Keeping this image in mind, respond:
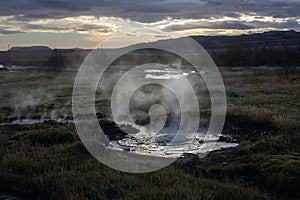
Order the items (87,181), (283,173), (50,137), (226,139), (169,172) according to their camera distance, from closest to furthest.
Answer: (87,181), (283,173), (169,172), (50,137), (226,139)

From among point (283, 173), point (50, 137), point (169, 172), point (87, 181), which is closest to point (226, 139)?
point (283, 173)

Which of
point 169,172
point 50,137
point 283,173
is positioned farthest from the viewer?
point 50,137

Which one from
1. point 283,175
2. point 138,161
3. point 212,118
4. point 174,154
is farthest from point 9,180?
point 212,118

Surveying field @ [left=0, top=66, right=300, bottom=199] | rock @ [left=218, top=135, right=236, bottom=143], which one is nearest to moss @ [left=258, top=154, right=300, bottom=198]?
field @ [left=0, top=66, right=300, bottom=199]

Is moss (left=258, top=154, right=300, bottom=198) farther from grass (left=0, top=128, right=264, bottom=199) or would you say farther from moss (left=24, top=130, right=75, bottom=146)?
moss (left=24, top=130, right=75, bottom=146)

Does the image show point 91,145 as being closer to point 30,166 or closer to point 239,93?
point 30,166

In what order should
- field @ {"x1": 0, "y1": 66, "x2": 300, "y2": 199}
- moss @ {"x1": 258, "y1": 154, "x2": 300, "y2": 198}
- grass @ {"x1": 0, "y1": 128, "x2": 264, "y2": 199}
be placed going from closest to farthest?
grass @ {"x1": 0, "y1": 128, "x2": 264, "y2": 199} → field @ {"x1": 0, "y1": 66, "x2": 300, "y2": 199} → moss @ {"x1": 258, "y1": 154, "x2": 300, "y2": 198}

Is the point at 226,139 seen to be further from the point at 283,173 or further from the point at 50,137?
the point at 50,137

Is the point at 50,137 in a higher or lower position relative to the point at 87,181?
lower

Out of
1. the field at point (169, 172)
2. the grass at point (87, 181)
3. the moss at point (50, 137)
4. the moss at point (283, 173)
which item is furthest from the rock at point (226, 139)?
the moss at point (50, 137)

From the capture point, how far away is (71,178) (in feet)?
30.1

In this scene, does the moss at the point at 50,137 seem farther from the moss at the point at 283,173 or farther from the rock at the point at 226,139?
the moss at the point at 283,173

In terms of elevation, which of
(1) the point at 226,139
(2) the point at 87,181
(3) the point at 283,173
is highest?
(3) the point at 283,173

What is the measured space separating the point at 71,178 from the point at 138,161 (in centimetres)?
272
